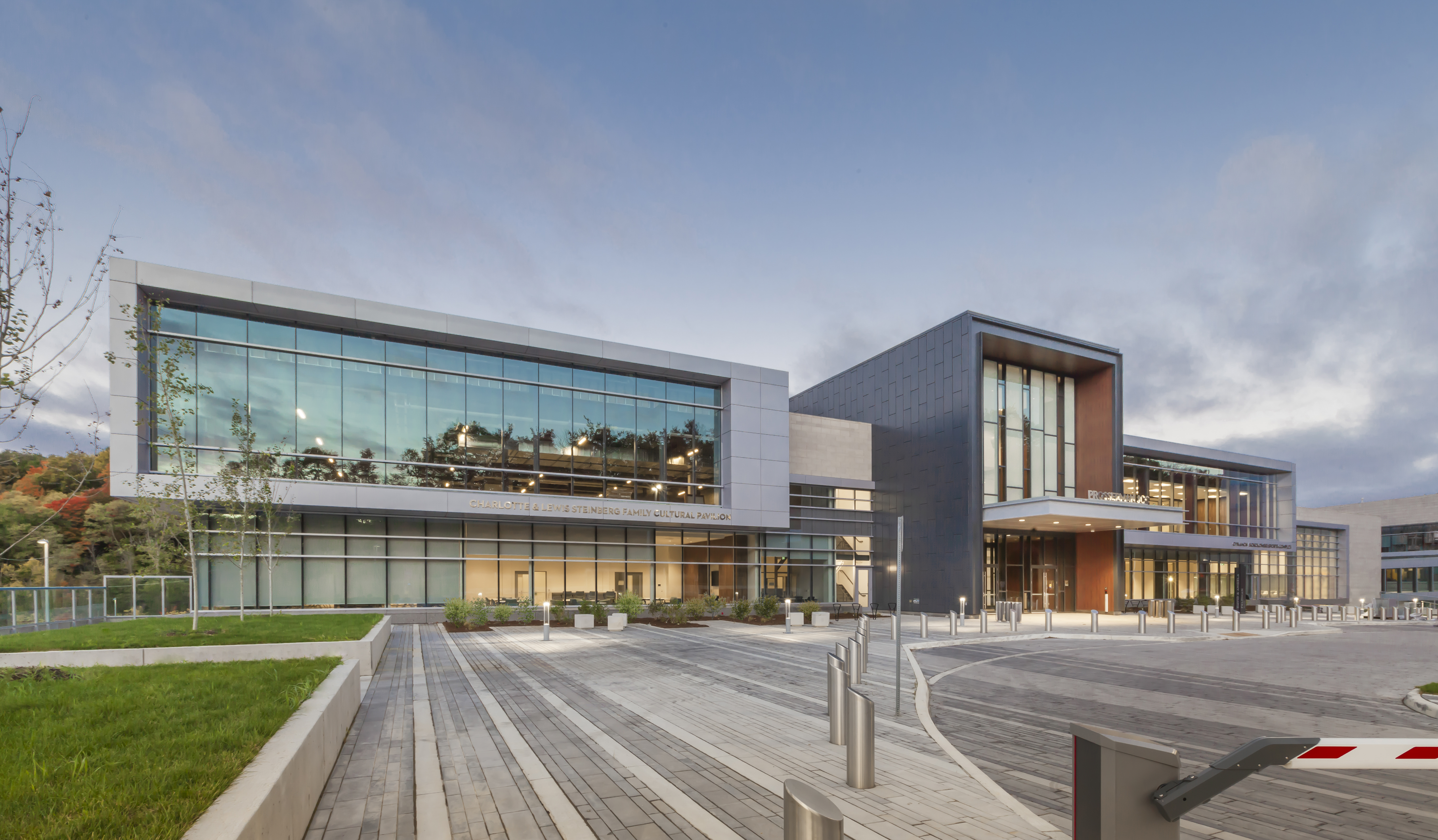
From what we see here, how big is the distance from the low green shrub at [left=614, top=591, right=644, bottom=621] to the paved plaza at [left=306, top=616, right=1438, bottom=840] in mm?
9014

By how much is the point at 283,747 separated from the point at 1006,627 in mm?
29356

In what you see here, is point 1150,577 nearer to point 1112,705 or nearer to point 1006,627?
point 1006,627

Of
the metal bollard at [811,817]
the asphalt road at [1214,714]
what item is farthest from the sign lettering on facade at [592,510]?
the metal bollard at [811,817]

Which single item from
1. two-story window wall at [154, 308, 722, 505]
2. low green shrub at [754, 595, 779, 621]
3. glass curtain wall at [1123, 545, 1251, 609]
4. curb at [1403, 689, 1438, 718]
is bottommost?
glass curtain wall at [1123, 545, 1251, 609]

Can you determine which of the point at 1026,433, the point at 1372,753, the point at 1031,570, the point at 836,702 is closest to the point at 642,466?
the point at 1026,433

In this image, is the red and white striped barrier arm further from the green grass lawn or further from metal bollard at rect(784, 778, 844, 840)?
the green grass lawn

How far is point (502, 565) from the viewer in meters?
32.1

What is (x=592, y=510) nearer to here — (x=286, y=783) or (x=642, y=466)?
(x=642, y=466)

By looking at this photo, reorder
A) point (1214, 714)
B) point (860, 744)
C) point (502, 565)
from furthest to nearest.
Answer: point (502, 565) < point (1214, 714) < point (860, 744)

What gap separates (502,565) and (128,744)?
2752 cm

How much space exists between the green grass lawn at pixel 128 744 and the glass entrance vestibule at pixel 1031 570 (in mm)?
38477

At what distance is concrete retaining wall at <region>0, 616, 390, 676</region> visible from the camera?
12031mm

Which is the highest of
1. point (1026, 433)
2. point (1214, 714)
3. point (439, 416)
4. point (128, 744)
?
point (439, 416)

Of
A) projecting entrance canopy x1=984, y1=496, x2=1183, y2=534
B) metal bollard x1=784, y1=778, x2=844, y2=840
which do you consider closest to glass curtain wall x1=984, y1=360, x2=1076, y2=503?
projecting entrance canopy x1=984, y1=496, x2=1183, y2=534
